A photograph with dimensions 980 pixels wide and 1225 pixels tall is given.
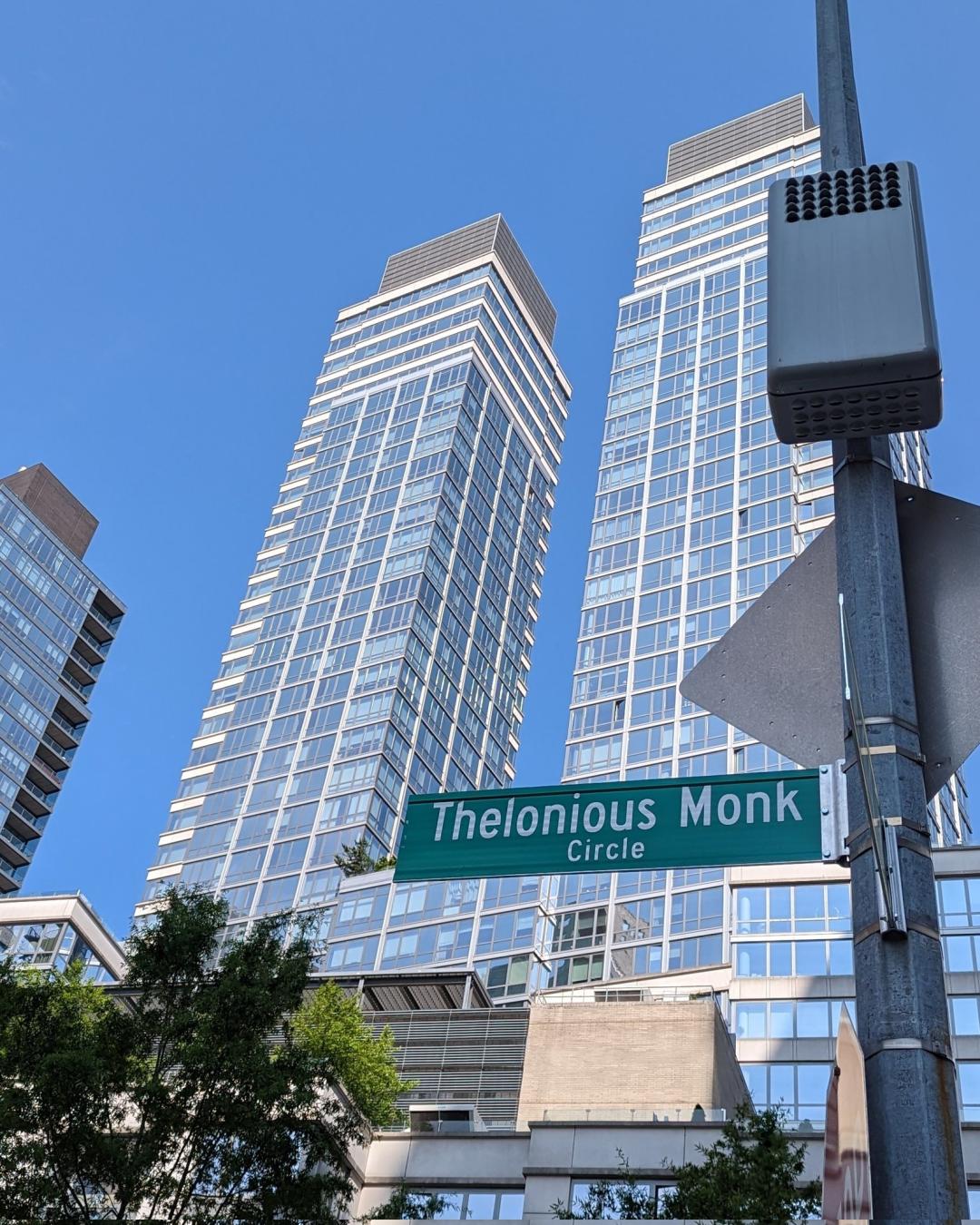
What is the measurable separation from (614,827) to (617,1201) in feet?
75.6

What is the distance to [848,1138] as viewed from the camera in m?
3.97

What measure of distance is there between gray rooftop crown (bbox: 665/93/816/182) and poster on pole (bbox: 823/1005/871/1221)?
465 feet

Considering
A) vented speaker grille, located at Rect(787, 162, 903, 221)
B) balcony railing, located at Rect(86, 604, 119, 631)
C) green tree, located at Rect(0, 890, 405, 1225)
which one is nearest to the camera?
vented speaker grille, located at Rect(787, 162, 903, 221)

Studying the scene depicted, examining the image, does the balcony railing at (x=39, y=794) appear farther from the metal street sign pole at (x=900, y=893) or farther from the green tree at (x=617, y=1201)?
the metal street sign pole at (x=900, y=893)

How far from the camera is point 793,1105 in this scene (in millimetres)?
44344

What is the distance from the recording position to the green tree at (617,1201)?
83.3ft

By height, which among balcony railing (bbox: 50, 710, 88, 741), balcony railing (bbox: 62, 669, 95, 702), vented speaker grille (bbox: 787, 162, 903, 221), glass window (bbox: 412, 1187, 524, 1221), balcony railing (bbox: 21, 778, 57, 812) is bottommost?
vented speaker grille (bbox: 787, 162, 903, 221)

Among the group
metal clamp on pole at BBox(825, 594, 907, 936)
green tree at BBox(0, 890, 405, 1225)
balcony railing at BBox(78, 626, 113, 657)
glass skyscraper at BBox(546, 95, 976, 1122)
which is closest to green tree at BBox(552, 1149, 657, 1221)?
green tree at BBox(0, 890, 405, 1225)

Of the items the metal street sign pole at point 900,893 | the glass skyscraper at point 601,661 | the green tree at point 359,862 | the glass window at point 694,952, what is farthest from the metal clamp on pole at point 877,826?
the green tree at point 359,862

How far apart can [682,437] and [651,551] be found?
1242cm

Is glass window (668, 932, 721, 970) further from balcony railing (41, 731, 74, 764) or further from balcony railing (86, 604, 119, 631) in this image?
balcony railing (86, 604, 119, 631)

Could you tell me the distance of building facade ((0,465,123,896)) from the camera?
109m

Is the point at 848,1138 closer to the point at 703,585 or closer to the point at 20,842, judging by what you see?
the point at 703,585

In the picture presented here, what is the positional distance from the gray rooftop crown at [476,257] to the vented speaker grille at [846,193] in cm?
14583
